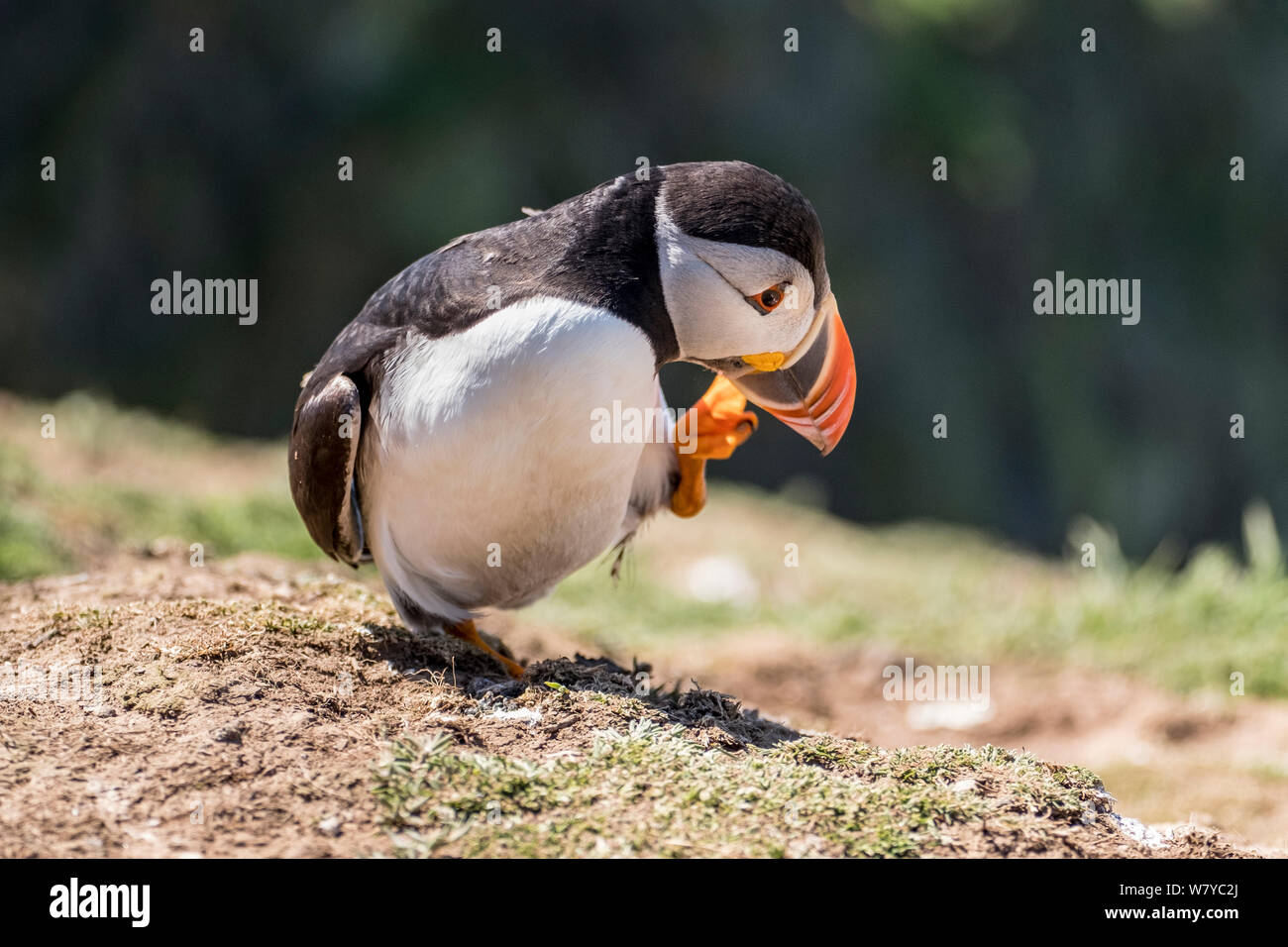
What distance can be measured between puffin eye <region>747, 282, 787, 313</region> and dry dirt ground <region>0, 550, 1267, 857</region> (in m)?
1.22

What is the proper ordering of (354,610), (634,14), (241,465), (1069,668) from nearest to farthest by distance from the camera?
1. (354,610)
2. (1069,668)
3. (241,465)
4. (634,14)

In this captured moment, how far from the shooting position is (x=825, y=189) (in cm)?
1405

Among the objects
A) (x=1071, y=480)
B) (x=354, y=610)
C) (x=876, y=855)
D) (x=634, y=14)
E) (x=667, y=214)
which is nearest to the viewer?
(x=876, y=855)

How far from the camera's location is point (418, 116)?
1244 cm

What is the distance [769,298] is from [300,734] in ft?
6.18

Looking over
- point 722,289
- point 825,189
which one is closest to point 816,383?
point 722,289

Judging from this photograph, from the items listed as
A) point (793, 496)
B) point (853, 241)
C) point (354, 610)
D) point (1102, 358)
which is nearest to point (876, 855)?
point (354, 610)

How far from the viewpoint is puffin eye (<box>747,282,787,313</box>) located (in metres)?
3.90

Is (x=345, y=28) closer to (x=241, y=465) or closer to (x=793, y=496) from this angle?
(x=241, y=465)

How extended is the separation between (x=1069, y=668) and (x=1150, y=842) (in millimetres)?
3912

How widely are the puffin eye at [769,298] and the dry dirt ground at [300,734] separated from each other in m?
1.22

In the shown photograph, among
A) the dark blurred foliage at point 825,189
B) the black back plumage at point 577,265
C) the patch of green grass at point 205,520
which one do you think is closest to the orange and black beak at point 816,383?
the black back plumage at point 577,265

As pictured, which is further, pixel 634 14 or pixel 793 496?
pixel 634 14

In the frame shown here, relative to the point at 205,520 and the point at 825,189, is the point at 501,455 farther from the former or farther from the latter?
the point at 825,189
